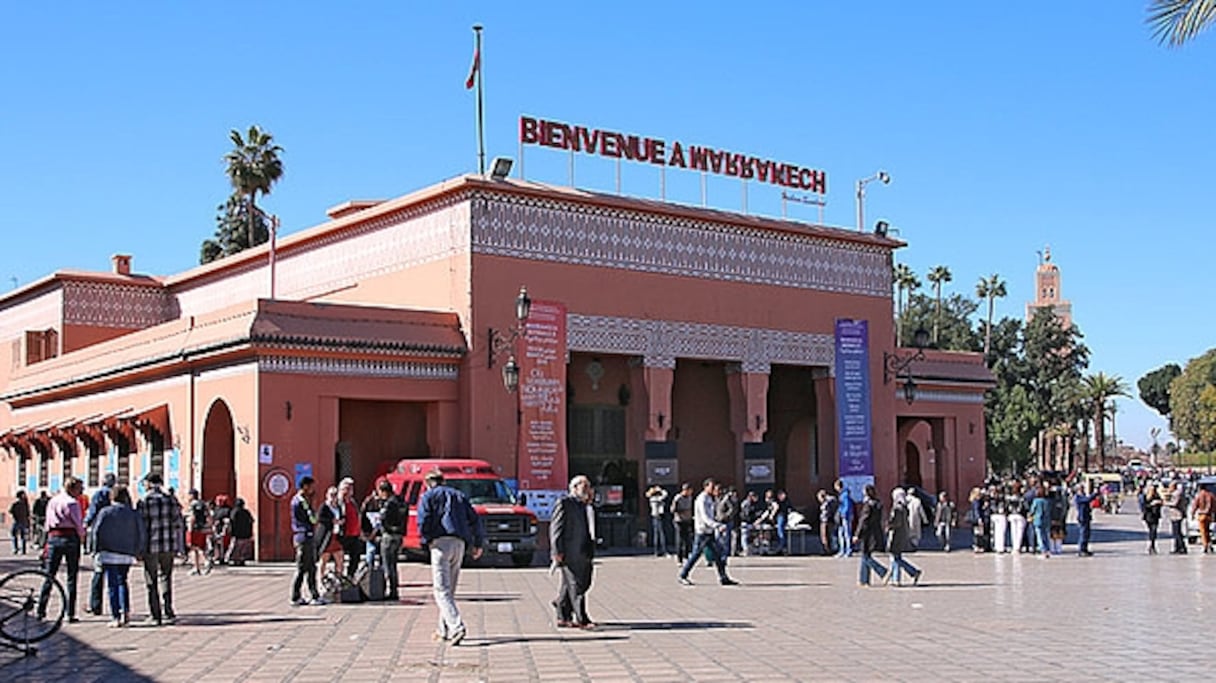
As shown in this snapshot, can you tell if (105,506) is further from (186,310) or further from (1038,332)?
(1038,332)

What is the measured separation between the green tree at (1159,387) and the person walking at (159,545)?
411ft

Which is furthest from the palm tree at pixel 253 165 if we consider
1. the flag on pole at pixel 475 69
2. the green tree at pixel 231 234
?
the flag on pole at pixel 475 69

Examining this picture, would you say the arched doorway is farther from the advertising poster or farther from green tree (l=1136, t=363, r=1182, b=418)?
green tree (l=1136, t=363, r=1182, b=418)

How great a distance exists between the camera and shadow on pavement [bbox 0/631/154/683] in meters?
12.2

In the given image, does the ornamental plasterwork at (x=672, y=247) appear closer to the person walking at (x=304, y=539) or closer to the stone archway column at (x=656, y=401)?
the stone archway column at (x=656, y=401)

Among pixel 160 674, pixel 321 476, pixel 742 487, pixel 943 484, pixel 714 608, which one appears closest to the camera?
pixel 160 674

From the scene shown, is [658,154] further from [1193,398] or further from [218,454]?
[1193,398]

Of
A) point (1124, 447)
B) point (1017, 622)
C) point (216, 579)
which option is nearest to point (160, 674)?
point (1017, 622)

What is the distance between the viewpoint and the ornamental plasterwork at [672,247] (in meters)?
32.6

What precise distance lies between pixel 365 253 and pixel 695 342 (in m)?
8.61

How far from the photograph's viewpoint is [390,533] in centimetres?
1853

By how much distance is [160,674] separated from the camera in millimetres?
12266

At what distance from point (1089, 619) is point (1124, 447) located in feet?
640

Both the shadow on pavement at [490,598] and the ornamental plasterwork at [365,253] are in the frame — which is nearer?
the shadow on pavement at [490,598]
